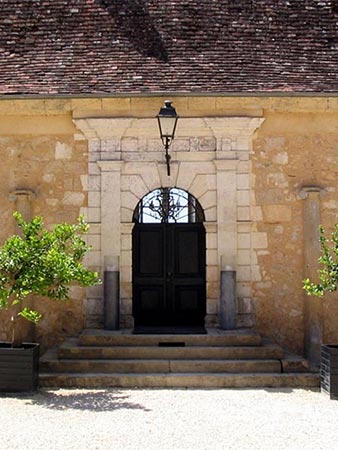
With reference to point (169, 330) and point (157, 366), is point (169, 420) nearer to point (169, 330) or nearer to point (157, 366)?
point (157, 366)

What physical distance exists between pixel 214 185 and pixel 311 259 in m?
1.70

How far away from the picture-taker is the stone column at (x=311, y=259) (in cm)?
839

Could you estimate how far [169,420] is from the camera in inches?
231

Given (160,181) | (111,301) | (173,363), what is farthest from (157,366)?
(160,181)

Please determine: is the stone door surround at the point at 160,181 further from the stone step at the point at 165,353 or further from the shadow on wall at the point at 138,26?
the shadow on wall at the point at 138,26

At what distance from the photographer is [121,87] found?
28.1 feet

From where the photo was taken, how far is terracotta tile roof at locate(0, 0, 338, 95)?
866 centimetres

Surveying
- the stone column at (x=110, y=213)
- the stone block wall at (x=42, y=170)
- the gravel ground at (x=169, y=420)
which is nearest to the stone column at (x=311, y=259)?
the gravel ground at (x=169, y=420)

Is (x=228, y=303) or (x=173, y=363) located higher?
(x=228, y=303)

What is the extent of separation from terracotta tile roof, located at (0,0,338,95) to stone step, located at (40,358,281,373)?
3.64 meters

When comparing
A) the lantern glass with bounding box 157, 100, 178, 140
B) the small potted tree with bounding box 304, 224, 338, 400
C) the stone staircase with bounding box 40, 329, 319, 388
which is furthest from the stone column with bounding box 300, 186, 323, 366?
the lantern glass with bounding box 157, 100, 178, 140

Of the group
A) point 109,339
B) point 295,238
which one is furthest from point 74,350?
point 295,238

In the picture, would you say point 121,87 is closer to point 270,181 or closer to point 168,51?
point 168,51

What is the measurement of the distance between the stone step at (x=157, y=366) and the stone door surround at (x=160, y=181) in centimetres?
117
